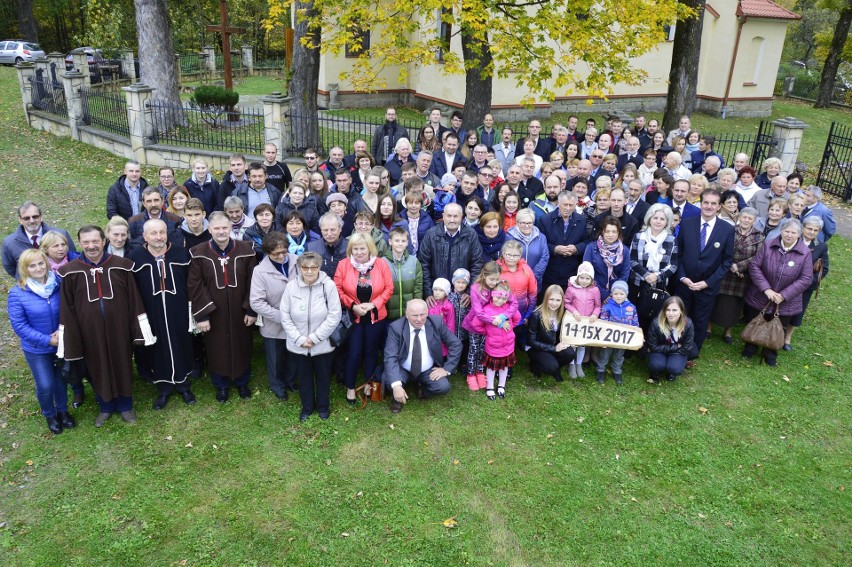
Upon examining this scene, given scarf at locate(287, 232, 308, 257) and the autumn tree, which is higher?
the autumn tree

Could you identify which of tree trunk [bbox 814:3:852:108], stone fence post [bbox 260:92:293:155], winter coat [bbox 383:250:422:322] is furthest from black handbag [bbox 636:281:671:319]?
tree trunk [bbox 814:3:852:108]

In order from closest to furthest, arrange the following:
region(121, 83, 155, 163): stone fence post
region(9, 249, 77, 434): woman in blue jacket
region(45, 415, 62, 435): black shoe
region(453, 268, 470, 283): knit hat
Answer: region(9, 249, 77, 434): woman in blue jacket → region(45, 415, 62, 435): black shoe → region(453, 268, 470, 283): knit hat → region(121, 83, 155, 163): stone fence post

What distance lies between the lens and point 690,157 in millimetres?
10359

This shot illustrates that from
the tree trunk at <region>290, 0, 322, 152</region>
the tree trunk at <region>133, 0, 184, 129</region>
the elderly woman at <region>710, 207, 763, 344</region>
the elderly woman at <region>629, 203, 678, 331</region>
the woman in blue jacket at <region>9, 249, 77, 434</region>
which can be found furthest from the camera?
the tree trunk at <region>133, 0, 184, 129</region>

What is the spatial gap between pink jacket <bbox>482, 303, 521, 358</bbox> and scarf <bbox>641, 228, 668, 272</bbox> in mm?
1760

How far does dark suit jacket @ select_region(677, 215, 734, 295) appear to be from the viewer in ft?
22.3

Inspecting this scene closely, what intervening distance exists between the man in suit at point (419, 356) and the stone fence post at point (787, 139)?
966 centimetres

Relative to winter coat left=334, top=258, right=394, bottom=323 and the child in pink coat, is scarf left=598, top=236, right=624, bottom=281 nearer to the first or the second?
the child in pink coat

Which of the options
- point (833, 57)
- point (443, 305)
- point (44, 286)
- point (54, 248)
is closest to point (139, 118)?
point (54, 248)

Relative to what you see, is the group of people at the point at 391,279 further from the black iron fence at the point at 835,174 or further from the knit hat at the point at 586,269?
the black iron fence at the point at 835,174

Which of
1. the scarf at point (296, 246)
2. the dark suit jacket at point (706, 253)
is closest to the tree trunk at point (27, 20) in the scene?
the scarf at point (296, 246)

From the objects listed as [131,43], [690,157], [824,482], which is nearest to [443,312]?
[824,482]

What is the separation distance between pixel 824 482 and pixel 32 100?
69.3ft

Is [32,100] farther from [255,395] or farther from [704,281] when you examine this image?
[704,281]
